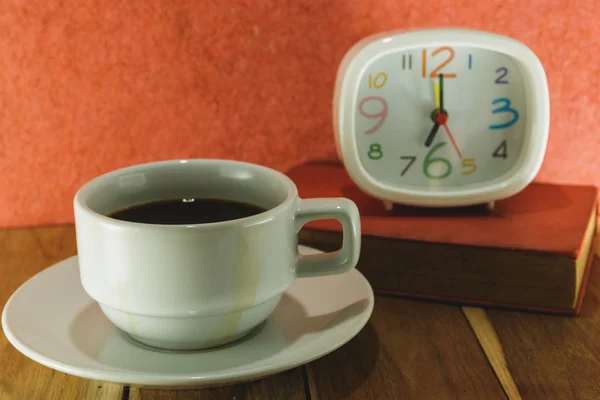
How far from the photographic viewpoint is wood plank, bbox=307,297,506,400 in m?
0.49

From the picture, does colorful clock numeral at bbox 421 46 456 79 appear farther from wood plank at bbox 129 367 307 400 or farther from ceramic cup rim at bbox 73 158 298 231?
wood plank at bbox 129 367 307 400

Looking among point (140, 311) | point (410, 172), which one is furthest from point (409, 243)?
point (140, 311)

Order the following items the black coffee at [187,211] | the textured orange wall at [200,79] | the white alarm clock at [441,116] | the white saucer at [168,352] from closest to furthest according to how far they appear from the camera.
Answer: the white saucer at [168,352]
the black coffee at [187,211]
the white alarm clock at [441,116]
the textured orange wall at [200,79]

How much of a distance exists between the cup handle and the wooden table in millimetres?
75

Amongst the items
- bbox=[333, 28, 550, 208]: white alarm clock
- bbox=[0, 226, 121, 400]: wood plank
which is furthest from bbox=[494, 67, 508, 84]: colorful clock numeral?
bbox=[0, 226, 121, 400]: wood plank

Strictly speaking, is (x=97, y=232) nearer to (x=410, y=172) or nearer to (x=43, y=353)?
(x=43, y=353)

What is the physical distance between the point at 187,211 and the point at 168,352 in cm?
13

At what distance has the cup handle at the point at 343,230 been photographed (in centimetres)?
51

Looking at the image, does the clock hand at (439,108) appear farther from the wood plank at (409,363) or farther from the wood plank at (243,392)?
the wood plank at (243,392)

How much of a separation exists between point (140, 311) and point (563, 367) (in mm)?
337

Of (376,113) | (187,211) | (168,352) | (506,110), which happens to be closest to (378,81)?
(376,113)

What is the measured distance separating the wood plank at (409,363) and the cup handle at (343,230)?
0.25 feet

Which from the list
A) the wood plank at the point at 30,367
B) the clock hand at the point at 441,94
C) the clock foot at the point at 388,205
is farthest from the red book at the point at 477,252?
the wood plank at the point at 30,367

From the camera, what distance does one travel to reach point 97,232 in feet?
1.51
